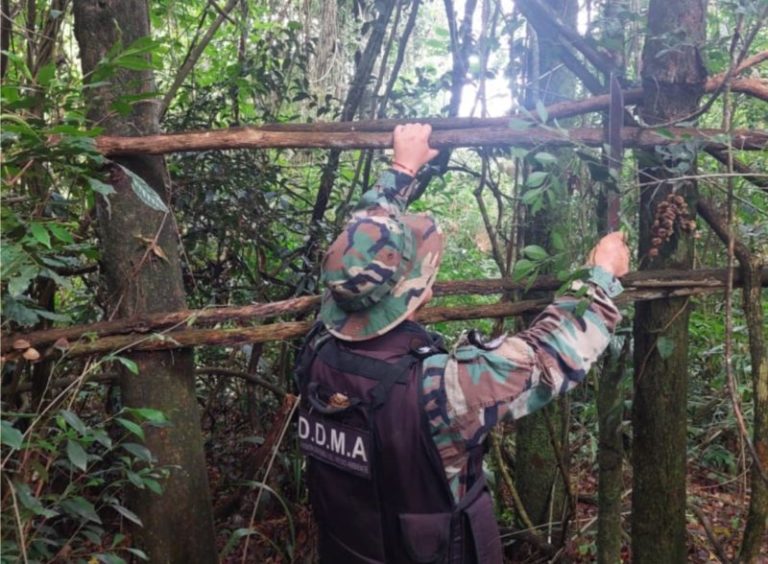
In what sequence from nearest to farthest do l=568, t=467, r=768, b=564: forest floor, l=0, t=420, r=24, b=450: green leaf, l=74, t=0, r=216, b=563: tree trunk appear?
l=0, t=420, r=24, b=450: green leaf < l=74, t=0, r=216, b=563: tree trunk < l=568, t=467, r=768, b=564: forest floor

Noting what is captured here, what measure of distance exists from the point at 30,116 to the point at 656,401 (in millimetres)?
2056

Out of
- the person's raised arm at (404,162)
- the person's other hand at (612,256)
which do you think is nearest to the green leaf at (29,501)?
the person's raised arm at (404,162)

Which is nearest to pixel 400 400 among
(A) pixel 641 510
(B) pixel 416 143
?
(B) pixel 416 143

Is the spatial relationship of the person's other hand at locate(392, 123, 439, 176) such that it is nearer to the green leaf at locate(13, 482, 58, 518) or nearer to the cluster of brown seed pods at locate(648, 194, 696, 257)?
the cluster of brown seed pods at locate(648, 194, 696, 257)

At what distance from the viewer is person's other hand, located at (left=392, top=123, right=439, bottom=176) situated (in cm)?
209

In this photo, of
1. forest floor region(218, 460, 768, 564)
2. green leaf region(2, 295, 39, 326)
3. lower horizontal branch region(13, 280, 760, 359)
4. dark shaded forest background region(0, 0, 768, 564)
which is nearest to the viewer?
green leaf region(2, 295, 39, 326)

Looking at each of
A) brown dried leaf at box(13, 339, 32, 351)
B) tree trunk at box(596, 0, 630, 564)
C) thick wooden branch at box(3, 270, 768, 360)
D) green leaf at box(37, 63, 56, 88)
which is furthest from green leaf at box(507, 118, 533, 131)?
brown dried leaf at box(13, 339, 32, 351)

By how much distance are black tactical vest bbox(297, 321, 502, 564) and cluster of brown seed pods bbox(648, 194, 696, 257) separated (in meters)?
0.82

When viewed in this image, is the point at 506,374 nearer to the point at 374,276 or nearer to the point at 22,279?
the point at 374,276

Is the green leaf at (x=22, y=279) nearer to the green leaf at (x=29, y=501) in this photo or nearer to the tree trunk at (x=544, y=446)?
the green leaf at (x=29, y=501)

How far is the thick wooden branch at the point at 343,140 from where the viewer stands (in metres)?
2.08

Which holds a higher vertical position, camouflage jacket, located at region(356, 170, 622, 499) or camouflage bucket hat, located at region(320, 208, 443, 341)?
camouflage bucket hat, located at region(320, 208, 443, 341)

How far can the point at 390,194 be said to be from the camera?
205cm

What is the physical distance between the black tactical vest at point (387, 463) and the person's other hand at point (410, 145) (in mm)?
567
